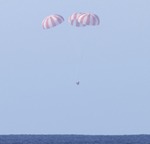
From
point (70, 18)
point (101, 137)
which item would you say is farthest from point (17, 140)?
point (70, 18)

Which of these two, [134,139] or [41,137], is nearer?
[134,139]

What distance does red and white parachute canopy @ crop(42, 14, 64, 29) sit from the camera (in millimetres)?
34000

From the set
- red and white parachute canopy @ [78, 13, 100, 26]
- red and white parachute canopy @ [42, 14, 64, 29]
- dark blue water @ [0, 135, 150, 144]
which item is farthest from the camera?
red and white parachute canopy @ [42, 14, 64, 29]

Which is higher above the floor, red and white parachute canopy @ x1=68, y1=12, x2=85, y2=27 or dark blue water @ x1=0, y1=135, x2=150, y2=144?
red and white parachute canopy @ x1=68, y1=12, x2=85, y2=27

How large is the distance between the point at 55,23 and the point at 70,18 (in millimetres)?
723

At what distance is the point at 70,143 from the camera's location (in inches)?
1236

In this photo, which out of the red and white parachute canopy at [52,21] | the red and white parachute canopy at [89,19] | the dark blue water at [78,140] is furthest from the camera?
the red and white parachute canopy at [52,21]

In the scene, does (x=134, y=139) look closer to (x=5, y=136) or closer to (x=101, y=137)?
(x=101, y=137)

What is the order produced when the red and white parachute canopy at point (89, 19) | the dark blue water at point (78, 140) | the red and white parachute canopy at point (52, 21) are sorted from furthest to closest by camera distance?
the red and white parachute canopy at point (52, 21), the red and white parachute canopy at point (89, 19), the dark blue water at point (78, 140)

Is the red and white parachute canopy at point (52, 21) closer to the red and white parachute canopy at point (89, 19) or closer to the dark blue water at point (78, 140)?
the red and white parachute canopy at point (89, 19)

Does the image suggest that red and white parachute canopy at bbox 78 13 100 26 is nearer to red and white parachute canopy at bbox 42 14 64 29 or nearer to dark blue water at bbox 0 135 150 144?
red and white parachute canopy at bbox 42 14 64 29

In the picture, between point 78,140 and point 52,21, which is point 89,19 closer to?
point 52,21

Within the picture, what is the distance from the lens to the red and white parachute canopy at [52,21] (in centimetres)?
3400

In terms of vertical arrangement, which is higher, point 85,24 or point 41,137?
point 85,24
